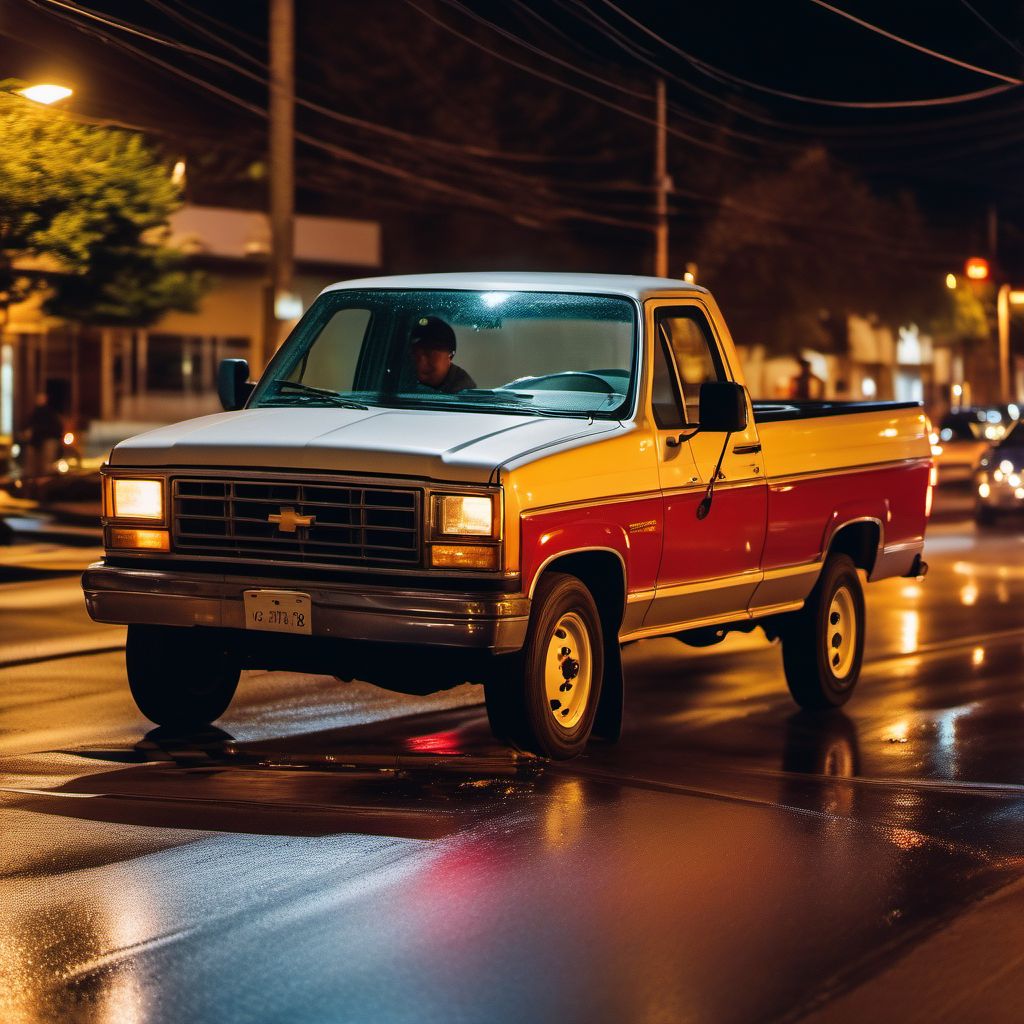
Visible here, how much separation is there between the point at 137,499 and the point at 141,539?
17 cm

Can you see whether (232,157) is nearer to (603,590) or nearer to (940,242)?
(940,242)

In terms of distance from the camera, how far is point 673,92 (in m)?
51.7

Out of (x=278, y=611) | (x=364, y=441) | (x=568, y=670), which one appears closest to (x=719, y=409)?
(x=568, y=670)

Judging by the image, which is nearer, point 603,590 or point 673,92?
point 603,590

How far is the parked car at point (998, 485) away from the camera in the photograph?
2580 centimetres

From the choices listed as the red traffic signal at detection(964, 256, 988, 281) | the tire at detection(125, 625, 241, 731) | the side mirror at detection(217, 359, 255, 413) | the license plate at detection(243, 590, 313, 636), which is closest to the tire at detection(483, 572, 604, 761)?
the license plate at detection(243, 590, 313, 636)

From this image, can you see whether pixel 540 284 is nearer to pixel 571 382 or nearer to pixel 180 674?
pixel 571 382

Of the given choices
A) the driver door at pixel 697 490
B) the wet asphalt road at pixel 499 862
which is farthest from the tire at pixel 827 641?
the driver door at pixel 697 490

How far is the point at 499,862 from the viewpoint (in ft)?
21.9

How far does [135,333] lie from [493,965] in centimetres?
4531

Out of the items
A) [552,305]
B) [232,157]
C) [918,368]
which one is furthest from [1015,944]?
[918,368]

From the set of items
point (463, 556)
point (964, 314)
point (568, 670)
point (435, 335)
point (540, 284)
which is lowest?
point (568, 670)

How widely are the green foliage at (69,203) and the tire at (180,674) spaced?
35.9 ft

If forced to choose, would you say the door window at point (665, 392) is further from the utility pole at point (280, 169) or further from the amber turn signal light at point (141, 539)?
the utility pole at point (280, 169)
